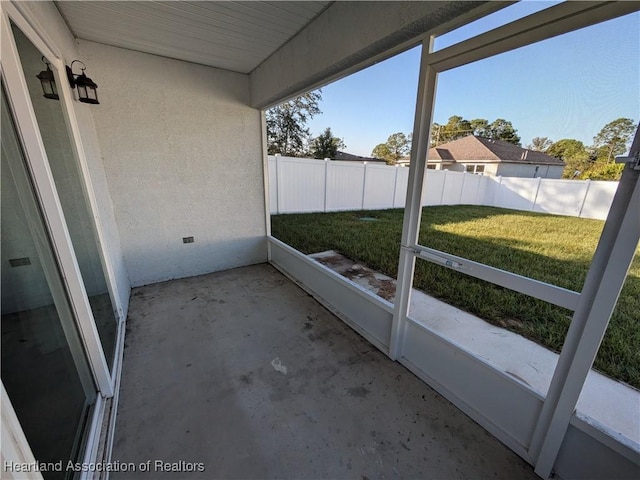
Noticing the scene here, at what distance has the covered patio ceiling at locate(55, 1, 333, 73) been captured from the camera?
1943 millimetres

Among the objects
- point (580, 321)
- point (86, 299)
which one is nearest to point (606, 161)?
point (580, 321)

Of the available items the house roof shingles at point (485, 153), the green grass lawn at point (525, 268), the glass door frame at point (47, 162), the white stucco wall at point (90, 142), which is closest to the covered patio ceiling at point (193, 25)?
the white stucco wall at point (90, 142)

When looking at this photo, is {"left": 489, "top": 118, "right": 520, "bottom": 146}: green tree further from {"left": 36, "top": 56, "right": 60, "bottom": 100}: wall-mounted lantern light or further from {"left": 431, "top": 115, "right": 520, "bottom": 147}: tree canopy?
{"left": 36, "top": 56, "right": 60, "bottom": 100}: wall-mounted lantern light

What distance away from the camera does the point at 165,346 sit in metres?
2.32

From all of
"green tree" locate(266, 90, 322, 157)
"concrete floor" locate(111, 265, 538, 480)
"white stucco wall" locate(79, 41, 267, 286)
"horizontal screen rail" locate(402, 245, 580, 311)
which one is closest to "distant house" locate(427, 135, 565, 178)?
"horizontal screen rail" locate(402, 245, 580, 311)

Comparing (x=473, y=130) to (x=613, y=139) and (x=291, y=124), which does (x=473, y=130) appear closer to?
(x=613, y=139)

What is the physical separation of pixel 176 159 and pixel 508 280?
358cm

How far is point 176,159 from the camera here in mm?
3260

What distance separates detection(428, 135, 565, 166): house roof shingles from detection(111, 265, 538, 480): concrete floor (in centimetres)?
162

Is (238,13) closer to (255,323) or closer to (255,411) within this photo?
(255,323)

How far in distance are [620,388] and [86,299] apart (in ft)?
Answer: 10.6

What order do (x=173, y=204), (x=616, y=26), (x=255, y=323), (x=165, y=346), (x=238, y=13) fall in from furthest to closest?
(x=173, y=204) → (x=255, y=323) → (x=165, y=346) → (x=238, y=13) → (x=616, y=26)

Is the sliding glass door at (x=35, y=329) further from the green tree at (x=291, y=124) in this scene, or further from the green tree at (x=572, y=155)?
the green tree at (x=291, y=124)

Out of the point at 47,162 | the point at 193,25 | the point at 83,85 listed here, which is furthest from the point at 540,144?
the point at 83,85
